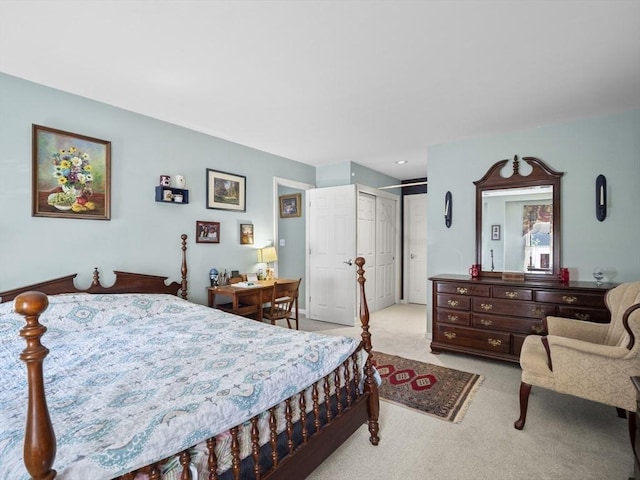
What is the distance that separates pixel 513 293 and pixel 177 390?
3.10 meters

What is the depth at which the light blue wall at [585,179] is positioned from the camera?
3.11 metres

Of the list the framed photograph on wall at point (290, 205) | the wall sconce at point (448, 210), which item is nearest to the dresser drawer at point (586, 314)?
the wall sconce at point (448, 210)

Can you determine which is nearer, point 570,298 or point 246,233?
point 570,298

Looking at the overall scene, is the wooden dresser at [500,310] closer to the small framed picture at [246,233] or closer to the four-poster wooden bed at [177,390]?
the four-poster wooden bed at [177,390]

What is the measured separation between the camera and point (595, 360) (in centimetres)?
198

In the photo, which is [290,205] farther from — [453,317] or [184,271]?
[453,317]

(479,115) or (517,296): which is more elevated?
(479,115)

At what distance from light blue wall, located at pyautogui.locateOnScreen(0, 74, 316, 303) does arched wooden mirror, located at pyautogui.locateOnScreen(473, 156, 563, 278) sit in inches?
110

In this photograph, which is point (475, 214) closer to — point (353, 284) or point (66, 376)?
point (353, 284)

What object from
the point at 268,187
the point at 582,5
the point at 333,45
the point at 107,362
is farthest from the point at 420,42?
the point at 268,187

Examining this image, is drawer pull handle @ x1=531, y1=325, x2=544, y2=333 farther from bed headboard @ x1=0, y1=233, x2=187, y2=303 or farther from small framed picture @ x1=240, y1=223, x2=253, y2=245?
bed headboard @ x1=0, y1=233, x2=187, y2=303

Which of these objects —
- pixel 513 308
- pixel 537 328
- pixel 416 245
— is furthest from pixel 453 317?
pixel 416 245

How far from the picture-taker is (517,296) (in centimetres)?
319

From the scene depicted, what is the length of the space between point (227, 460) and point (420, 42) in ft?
7.96
